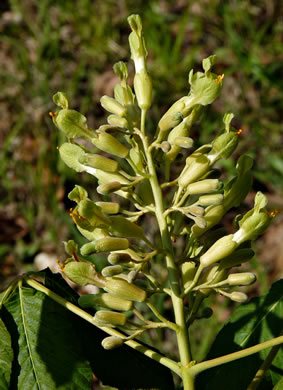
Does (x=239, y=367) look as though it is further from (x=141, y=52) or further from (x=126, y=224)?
(x=141, y=52)

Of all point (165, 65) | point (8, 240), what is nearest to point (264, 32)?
point (165, 65)

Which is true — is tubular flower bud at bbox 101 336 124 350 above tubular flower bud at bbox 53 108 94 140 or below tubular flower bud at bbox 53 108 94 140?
below

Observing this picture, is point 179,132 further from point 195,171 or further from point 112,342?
point 112,342

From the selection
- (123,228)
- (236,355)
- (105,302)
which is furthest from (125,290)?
(236,355)

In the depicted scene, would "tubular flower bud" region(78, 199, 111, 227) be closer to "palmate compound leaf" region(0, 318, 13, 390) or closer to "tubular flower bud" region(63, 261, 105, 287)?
"tubular flower bud" region(63, 261, 105, 287)

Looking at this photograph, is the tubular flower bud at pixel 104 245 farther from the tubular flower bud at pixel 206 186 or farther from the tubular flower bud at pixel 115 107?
the tubular flower bud at pixel 115 107

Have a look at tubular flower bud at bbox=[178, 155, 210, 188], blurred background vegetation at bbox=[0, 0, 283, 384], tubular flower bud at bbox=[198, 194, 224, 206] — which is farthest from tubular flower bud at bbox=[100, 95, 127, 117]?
blurred background vegetation at bbox=[0, 0, 283, 384]
